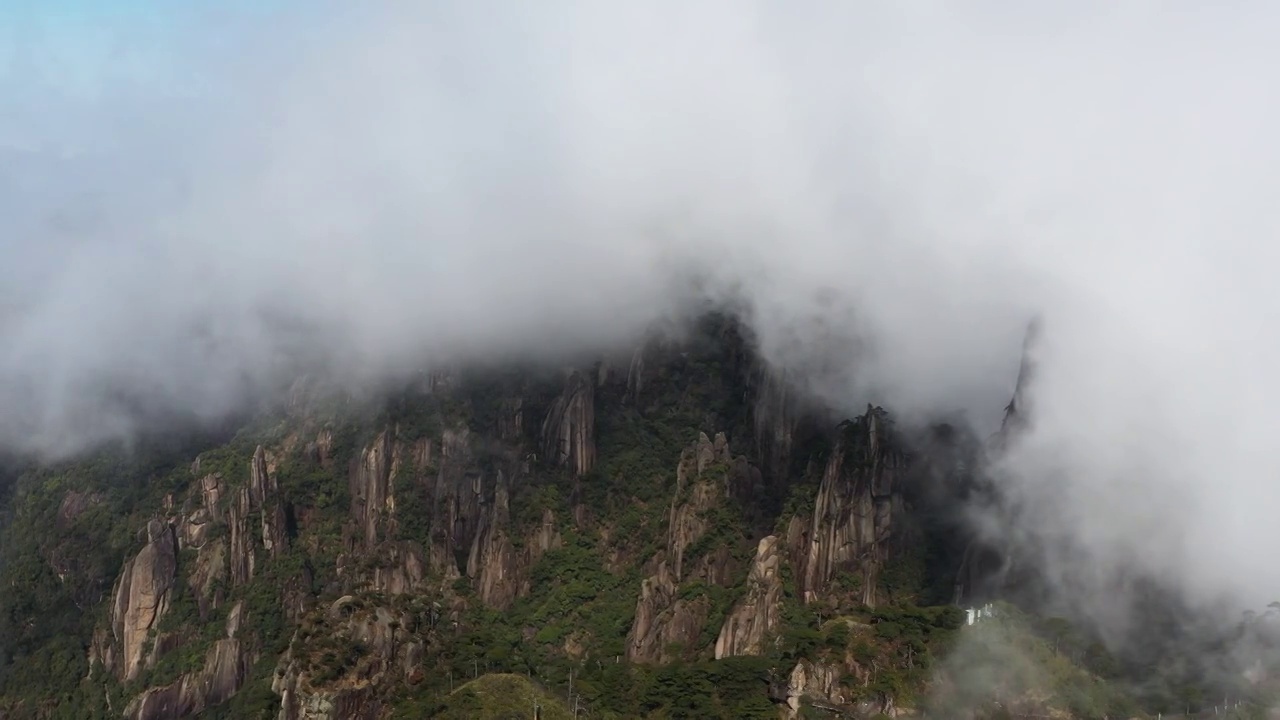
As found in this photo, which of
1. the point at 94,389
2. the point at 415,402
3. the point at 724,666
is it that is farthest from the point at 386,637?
the point at 94,389

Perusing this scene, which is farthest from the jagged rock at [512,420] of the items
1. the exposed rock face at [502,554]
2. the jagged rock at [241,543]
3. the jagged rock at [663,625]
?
the jagged rock at [241,543]

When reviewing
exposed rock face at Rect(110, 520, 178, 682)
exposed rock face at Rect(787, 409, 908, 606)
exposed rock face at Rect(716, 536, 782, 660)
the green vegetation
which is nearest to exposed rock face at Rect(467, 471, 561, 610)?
exposed rock face at Rect(716, 536, 782, 660)

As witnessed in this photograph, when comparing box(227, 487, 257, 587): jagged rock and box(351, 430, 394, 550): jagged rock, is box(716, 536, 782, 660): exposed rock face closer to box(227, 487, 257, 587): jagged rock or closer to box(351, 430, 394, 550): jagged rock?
box(351, 430, 394, 550): jagged rock

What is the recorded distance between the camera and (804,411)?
122812 millimetres

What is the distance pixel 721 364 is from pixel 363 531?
37.3 metres

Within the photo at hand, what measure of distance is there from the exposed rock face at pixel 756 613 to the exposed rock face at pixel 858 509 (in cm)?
377

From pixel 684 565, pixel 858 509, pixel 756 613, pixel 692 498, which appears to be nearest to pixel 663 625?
pixel 756 613

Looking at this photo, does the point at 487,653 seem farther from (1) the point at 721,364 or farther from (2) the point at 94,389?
(2) the point at 94,389

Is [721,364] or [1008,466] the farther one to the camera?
[721,364]

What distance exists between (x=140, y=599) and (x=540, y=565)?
38.6 meters

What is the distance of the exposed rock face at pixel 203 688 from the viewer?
123188 millimetres

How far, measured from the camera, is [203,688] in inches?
4882

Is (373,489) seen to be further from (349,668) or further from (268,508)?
(349,668)

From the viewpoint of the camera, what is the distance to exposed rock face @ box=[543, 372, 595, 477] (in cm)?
13000
